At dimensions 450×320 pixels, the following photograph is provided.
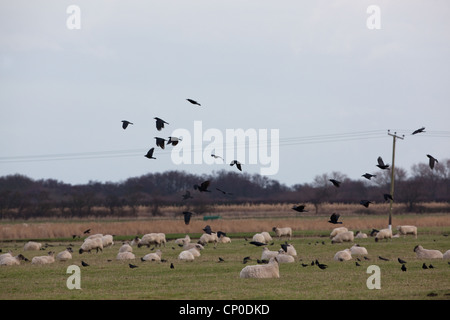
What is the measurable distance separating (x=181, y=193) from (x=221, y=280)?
85332 mm

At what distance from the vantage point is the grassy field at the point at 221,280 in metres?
17.4

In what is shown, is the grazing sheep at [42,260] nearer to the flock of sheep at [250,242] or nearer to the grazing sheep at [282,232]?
the flock of sheep at [250,242]

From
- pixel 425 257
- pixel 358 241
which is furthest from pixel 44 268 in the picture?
pixel 358 241

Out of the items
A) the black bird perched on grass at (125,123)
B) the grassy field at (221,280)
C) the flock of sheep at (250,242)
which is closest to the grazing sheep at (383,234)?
the flock of sheep at (250,242)

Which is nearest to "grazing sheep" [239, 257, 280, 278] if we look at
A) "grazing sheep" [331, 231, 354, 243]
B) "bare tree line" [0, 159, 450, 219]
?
"grazing sheep" [331, 231, 354, 243]

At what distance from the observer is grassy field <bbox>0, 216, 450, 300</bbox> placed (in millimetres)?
17405

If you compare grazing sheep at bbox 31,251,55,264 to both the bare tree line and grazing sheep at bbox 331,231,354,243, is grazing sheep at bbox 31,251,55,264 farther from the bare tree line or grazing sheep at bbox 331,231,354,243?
the bare tree line

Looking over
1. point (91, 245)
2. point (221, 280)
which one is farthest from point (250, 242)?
point (91, 245)

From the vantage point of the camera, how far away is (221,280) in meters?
20.9

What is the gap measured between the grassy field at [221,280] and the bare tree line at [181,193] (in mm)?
49784

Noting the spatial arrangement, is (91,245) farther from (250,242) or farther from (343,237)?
(250,242)
